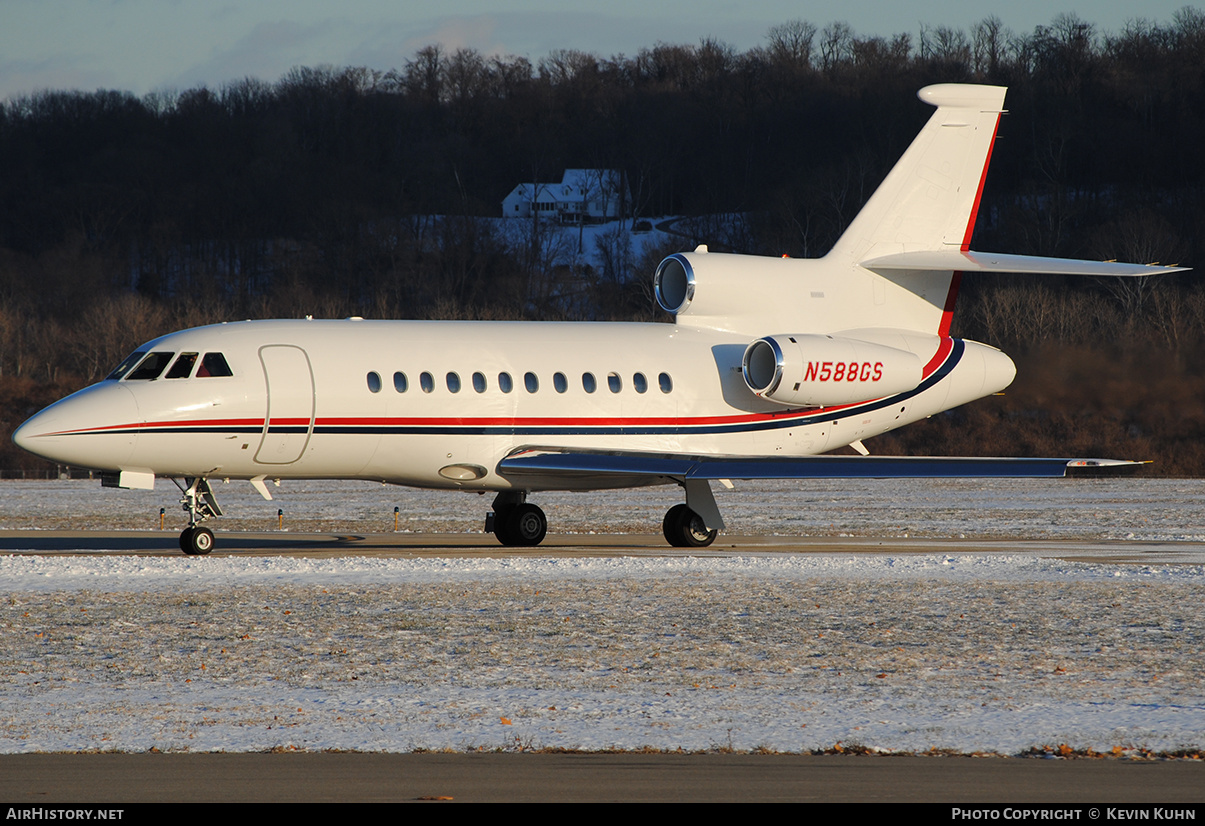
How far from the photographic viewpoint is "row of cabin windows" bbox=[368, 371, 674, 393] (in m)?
23.1

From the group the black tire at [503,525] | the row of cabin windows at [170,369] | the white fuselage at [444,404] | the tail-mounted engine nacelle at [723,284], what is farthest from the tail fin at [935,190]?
the row of cabin windows at [170,369]

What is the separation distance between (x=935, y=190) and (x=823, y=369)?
4556mm

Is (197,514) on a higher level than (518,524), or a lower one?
higher

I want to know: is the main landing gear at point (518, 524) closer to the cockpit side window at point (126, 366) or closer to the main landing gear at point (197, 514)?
the main landing gear at point (197, 514)

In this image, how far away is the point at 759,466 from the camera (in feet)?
75.8

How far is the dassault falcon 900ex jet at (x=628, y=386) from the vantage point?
22047 mm

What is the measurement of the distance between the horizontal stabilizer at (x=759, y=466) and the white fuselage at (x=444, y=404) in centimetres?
58

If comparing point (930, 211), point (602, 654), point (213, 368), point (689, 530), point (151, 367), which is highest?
point (930, 211)

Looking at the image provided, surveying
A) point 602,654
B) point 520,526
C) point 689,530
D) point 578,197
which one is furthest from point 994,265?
point 578,197

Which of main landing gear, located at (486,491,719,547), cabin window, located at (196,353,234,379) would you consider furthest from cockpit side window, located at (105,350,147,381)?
main landing gear, located at (486,491,719,547)

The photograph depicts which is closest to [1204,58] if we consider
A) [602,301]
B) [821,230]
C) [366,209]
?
[821,230]

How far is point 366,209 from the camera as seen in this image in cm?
10662

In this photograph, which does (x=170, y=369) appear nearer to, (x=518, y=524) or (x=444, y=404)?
(x=444, y=404)

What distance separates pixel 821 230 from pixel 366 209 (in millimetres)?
34640
